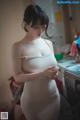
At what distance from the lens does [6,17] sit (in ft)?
8.16

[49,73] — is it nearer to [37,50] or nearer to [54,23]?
[37,50]

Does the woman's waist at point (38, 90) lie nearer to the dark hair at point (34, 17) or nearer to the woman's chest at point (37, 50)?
the woman's chest at point (37, 50)

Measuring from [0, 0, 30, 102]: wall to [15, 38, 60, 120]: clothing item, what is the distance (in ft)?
4.18

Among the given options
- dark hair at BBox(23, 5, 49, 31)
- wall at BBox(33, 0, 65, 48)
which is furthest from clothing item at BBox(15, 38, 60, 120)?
wall at BBox(33, 0, 65, 48)

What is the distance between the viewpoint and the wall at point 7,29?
2.48 metres

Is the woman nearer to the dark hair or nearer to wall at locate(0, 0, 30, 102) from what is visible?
the dark hair

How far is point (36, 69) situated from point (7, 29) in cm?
141

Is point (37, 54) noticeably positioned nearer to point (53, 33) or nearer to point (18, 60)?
point (18, 60)

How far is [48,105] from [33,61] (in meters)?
0.34

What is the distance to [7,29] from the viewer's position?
→ 8.23ft

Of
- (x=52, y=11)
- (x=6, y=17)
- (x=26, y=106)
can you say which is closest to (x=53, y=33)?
(x=52, y=11)

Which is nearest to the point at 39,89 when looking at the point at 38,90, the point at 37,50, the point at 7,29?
the point at 38,90

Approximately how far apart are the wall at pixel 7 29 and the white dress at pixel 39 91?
127 cm

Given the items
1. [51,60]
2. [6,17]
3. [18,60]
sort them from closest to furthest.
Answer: [18,60] → [51,60] → [6,17]
